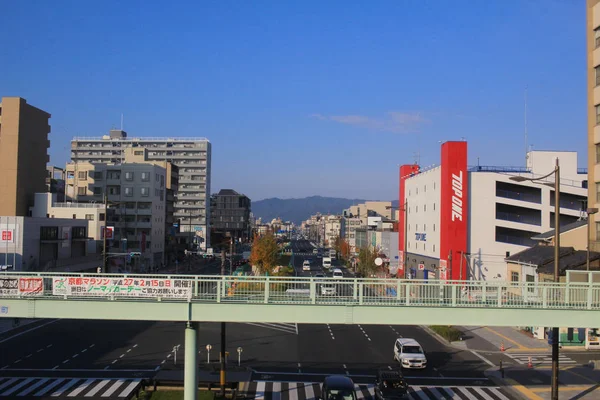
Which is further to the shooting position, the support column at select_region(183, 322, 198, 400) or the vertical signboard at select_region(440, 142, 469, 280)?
the vertical signboard at select_region(440, 142, 469, 280)

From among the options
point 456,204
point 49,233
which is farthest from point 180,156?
point 456,204

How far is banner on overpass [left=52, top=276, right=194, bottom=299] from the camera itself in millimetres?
18453

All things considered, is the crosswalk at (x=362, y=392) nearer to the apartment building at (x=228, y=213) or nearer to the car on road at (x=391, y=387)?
the car on road at (x=391, y=387)

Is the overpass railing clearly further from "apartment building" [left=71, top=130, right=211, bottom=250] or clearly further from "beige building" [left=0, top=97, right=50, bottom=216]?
"apartment building" [left=71, top=130, right=211, bottom=250]

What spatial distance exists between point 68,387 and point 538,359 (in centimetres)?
2664

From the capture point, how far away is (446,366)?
3127cm

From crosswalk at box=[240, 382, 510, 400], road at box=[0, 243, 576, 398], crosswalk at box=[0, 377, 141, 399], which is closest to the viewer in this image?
crosswalk at box=[0, 377, 141, 399]

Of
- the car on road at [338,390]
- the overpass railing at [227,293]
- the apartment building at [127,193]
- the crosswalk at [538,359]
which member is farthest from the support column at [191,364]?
the apartment building at [127,193]

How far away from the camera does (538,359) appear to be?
3341 centimetres

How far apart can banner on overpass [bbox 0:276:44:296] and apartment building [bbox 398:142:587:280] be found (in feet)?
132

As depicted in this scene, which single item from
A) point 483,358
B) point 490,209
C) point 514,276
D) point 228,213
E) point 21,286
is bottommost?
point 483,358

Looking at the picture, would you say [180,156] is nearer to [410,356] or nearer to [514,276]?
[514,276]

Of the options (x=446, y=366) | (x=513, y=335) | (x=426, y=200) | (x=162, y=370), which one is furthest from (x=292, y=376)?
(x=426, y=200)

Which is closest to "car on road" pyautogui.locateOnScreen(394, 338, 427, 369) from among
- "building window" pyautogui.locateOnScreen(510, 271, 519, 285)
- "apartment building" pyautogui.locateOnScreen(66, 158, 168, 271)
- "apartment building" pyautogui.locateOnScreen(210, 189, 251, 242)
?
"building window" pyautogui.locateOnScreen(510, 271, 519, 285)
